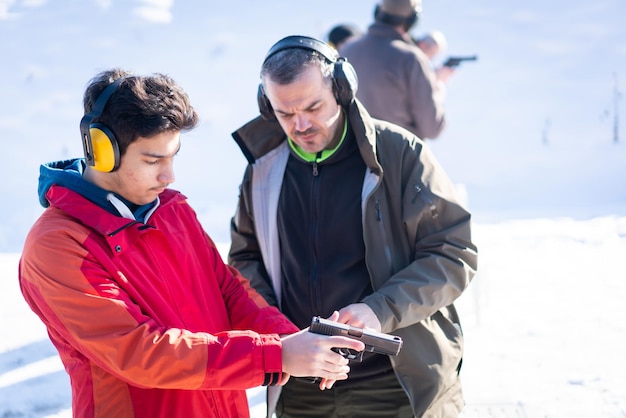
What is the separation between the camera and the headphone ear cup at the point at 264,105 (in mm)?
2186

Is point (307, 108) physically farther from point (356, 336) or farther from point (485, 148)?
point (485, 148)

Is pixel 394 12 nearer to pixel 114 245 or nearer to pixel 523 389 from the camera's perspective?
pixel 523 389

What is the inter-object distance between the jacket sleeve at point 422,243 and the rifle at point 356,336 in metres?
0.21

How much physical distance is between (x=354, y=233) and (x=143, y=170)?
74cm

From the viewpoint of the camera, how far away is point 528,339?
429cm

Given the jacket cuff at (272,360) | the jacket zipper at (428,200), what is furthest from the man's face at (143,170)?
the jacket zipper at (428,200)

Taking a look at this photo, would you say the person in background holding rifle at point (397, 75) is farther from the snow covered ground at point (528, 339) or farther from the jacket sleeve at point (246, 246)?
the jacket sleeve at point (246, 246)

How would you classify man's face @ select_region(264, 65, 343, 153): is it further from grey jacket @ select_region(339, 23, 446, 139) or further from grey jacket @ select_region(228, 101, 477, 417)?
grey jacket @ select_region(339, 23, 446, 139)

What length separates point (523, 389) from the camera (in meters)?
3.57

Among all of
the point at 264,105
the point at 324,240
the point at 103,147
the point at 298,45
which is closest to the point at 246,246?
the point at 324,240

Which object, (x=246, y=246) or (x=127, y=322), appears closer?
(x=127, y=322)

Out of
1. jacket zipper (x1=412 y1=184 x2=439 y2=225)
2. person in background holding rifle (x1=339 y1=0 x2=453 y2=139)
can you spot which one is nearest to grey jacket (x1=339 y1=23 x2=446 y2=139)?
person in background holding rifle (x1=339 y1=0 x2=453 y2=139)

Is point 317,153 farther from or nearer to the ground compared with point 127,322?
farther from the ground

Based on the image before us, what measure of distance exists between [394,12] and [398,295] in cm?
267
